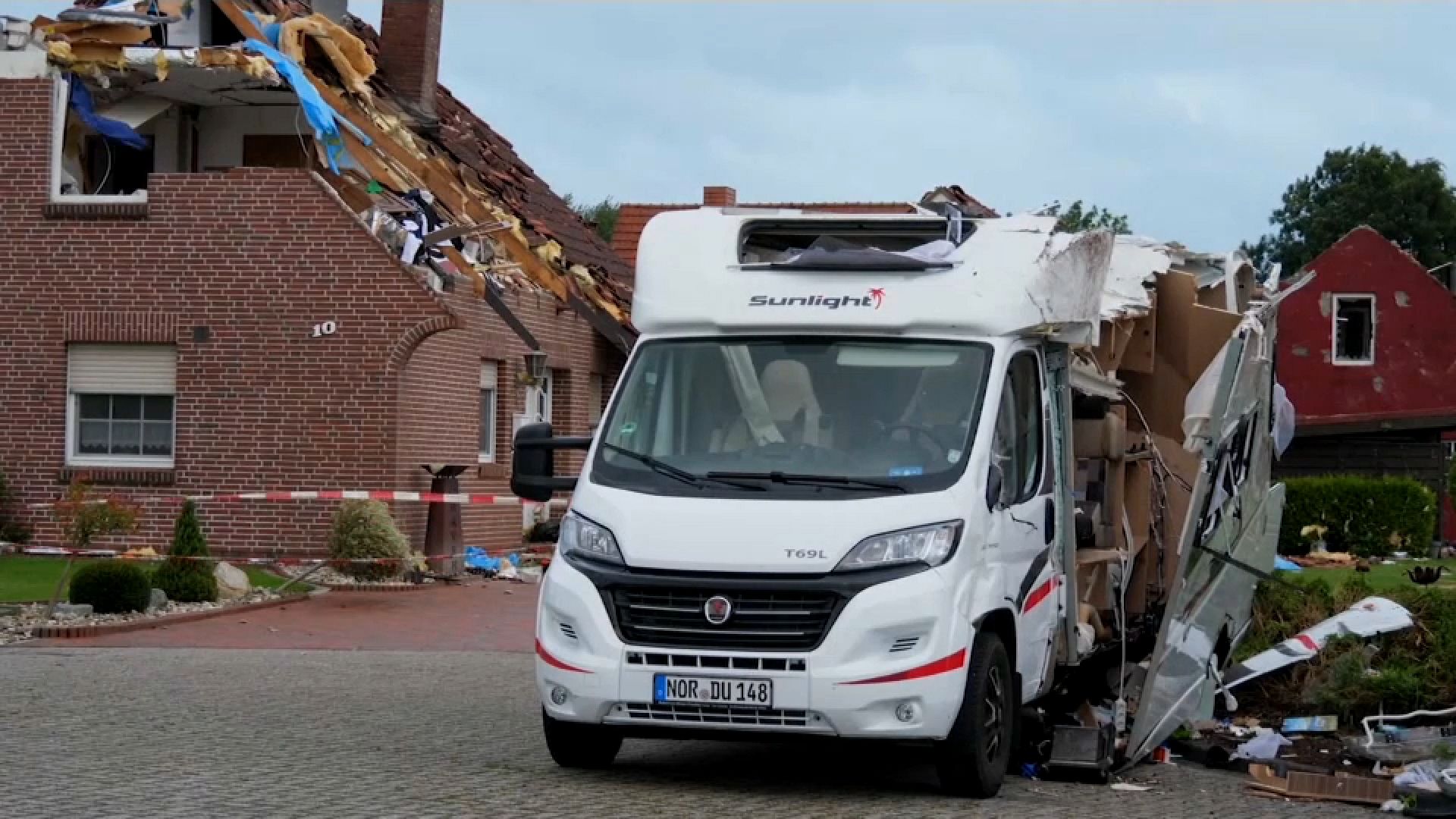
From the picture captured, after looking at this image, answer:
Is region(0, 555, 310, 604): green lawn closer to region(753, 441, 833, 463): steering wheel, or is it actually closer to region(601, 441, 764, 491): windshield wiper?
region(601, 441, 764, 491): windshield wiper

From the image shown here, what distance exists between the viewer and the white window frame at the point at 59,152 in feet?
84.3

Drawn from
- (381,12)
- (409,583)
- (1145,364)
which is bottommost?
(409,583)

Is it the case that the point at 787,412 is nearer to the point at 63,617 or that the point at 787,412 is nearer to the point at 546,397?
the point at 63,617

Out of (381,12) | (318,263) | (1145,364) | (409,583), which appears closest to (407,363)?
(318,263)

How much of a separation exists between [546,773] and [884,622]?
6.55 feet

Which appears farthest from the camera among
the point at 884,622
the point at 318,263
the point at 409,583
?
the point at 318,263

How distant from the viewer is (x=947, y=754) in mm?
9781

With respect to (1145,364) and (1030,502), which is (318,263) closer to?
(1145,364)

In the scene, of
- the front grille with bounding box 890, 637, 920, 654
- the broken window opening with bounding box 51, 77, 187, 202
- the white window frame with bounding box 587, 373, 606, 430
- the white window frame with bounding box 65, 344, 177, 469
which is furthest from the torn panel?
the white window frame with bounding box 587, 373, 606, 430

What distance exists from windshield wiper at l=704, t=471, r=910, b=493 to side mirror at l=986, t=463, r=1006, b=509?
0.41 m

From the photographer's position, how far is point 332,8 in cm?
3141

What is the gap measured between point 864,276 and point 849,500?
1.33 meters

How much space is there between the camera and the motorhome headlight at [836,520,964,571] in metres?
9.55

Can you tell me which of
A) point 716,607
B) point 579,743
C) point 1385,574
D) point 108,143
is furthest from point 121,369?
point 716,607
